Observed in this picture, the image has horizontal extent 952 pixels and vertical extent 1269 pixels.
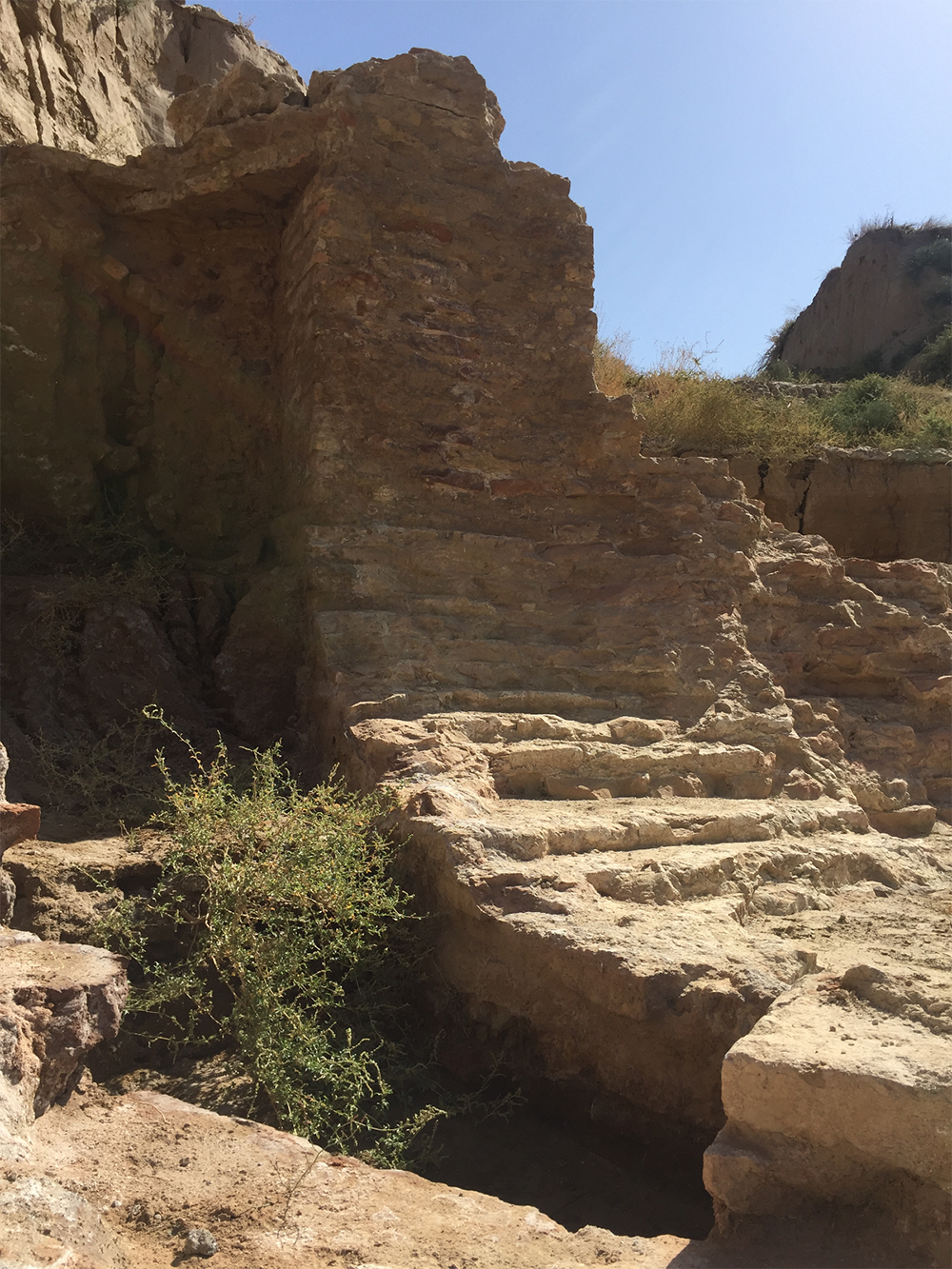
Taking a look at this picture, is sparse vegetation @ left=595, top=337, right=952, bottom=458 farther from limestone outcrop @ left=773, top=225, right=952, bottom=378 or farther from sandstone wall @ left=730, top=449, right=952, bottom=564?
limestone outcrop @ left=773, top=225, right=952, bottom=378

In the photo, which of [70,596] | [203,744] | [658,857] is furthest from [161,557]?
[658,857]

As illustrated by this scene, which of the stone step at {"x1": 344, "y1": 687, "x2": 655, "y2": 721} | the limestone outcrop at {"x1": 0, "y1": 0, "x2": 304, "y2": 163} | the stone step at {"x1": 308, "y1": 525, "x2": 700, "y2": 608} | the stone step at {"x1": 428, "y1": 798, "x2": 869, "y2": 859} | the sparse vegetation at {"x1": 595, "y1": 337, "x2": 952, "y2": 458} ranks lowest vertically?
the stone step at {"x1": 428, "y1": 798, "x2": 869, "y2": 859}

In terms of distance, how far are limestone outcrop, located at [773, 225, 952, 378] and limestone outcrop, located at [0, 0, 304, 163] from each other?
1303cm

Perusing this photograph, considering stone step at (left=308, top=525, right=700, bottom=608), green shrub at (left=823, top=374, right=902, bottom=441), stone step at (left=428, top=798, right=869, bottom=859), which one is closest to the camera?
stone step at (left=428, top=798, right=869, bottom=859)

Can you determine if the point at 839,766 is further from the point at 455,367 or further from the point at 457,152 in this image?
the point at 457,152

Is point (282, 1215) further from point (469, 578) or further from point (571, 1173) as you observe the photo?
point (469, 578)

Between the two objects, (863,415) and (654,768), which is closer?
(654,768)

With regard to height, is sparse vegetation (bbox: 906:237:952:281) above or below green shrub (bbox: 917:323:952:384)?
above

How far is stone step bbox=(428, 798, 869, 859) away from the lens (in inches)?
133

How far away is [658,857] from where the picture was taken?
11.6ft

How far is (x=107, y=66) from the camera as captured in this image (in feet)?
26.5

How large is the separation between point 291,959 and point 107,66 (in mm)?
7934

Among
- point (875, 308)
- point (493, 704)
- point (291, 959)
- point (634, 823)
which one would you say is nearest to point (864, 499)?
point (493, 704)

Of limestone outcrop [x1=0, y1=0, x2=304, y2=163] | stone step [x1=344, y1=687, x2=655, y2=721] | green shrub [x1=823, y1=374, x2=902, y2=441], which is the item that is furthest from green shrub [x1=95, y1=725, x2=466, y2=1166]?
green shrub [x1=823, y1=374, x2=902, y2=441]
